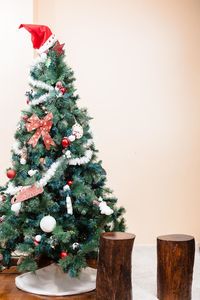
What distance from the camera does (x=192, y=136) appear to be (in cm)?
349

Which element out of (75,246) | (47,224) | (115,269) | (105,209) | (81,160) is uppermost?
(81,160)

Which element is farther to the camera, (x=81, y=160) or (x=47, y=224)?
(x=81, y=160)

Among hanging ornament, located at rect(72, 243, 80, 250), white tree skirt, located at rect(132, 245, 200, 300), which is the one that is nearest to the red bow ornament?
hanging ornament, located at rect(72, 243, 80, 250)

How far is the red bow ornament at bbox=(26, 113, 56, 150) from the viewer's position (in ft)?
7.68

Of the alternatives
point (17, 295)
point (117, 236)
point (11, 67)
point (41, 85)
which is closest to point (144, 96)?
point (11, 67)

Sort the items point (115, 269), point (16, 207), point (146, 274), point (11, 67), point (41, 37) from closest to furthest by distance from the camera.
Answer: point (115, 269), point (16, 207), point (41, 37), point (146, 274), point (11, 67)

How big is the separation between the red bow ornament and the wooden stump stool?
3.03 feet

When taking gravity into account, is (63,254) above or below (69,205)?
below

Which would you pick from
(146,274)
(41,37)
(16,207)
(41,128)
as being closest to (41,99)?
(41,128)

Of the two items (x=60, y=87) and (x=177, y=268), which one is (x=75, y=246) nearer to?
(x=177, y=268)

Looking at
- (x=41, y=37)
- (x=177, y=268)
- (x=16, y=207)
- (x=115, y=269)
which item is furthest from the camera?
(x=41, y=37)

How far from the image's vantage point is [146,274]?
277 centimetres

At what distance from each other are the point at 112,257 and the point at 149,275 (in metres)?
0.82

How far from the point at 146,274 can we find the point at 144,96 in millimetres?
1586
